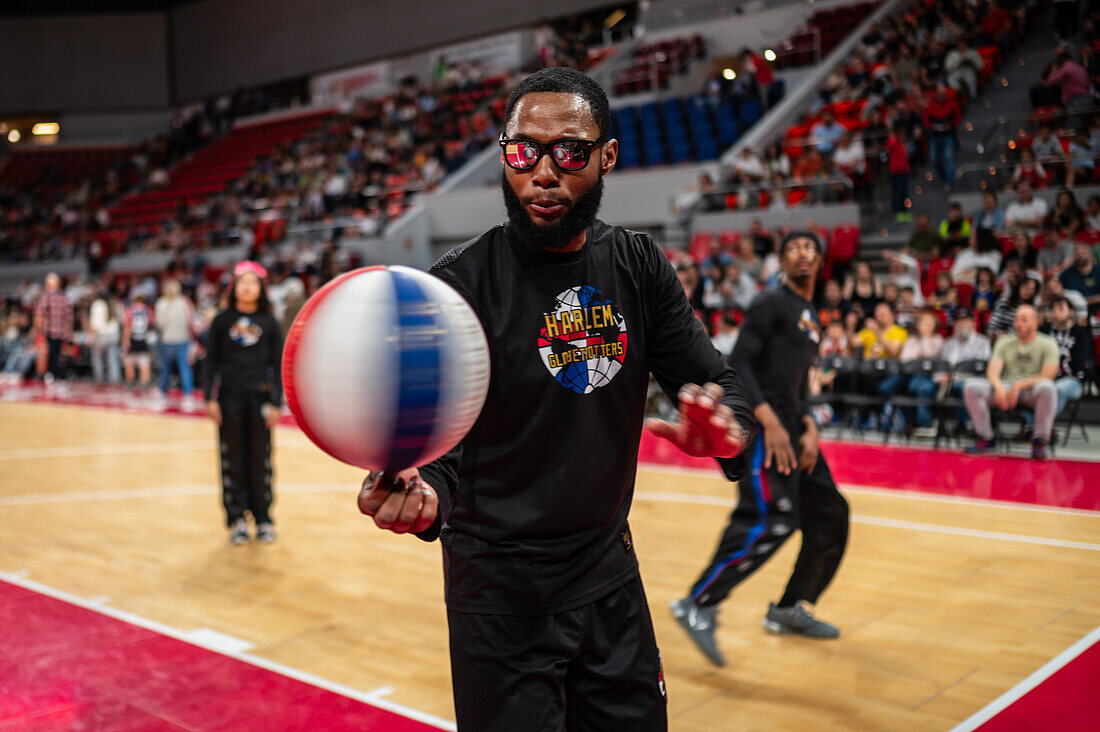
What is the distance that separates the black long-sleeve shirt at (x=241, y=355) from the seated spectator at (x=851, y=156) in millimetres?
9388

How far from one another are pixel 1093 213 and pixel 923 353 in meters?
2.66

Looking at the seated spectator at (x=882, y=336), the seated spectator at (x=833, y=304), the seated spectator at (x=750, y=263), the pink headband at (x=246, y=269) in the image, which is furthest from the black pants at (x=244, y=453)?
the seated spectator at (x=750, y=263)

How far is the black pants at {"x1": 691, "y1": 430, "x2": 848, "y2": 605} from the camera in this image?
457 cm

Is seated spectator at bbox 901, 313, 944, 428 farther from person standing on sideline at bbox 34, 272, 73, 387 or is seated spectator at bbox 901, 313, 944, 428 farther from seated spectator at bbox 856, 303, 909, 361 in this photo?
person standing on sideline at bbox 34, 272, 73, 387

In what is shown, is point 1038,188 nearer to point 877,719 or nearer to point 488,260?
point 877,719

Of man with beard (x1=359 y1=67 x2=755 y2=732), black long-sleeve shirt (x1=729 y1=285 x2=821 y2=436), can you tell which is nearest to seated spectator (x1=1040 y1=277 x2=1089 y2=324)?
black long-sleeve shirt (x1=729 y1=285 x2=821 y2=436)

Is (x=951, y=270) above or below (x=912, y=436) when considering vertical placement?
above

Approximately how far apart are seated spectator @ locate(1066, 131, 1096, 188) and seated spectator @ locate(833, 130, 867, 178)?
272 centimetres

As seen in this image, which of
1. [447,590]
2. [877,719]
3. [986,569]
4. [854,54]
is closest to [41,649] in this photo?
[447,590]

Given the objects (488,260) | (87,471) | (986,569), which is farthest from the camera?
(87,471)

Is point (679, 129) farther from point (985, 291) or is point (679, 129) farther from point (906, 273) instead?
point (985, 291)

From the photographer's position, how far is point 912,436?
10.3 m

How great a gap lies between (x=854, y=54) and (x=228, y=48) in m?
22.5

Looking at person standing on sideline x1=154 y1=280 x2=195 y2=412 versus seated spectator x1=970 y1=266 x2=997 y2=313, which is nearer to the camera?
seated spectator x1=970 y1=266 x2=997 y2=313
